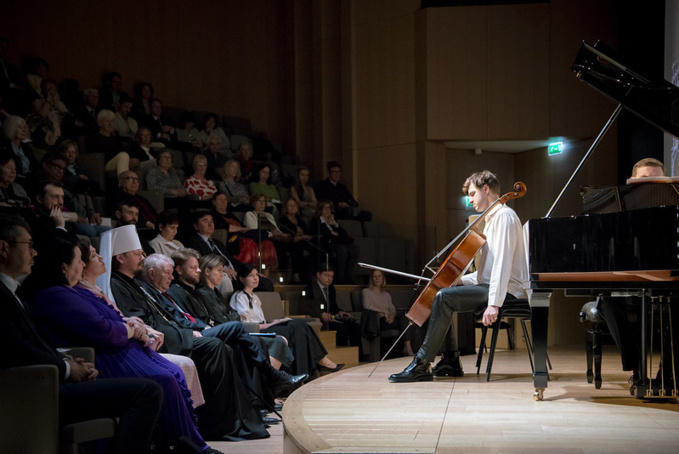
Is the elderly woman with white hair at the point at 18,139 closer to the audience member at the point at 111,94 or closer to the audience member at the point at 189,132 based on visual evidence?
the audience member at the point at 111,94

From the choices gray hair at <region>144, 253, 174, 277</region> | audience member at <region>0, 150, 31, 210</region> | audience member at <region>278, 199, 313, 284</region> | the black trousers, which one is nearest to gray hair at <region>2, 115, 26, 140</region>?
audience member at <region>0, 150, 31, 210</region>

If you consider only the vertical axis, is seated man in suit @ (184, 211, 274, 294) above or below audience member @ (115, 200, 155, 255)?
below

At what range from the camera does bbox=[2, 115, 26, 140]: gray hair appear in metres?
6.19

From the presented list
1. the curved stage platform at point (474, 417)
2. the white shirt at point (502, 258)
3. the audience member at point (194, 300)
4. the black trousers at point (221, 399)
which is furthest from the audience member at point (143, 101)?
the white shirt at point (502, 258)

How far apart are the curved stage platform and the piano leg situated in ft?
0.27

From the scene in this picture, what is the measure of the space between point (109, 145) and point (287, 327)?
281 cm

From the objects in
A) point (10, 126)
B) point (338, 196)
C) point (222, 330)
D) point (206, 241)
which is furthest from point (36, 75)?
point (222, 330)

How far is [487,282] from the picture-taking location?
445cm

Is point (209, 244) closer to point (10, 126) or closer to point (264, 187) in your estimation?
point (10, 126)

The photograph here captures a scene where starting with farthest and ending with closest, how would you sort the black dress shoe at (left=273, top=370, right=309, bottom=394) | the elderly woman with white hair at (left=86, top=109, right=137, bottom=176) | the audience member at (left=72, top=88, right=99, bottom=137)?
the audience member at (left=72, top=88, right=99, bottom=137), the elderly woman with white hair at (left=86, top=109, right=137, bottom=176), the black dress shoe at (left=273, top=370, right=309, bottom=394)

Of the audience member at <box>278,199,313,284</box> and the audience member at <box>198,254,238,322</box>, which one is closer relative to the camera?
the audience member at <box>198,254,238,322</box>

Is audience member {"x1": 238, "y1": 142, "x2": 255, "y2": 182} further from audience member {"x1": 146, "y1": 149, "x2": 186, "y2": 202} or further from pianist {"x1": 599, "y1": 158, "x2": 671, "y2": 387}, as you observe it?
pianist {"x1": 599, "y1": 158, "x2": 671, "y2": 387}

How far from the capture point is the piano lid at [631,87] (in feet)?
11.4

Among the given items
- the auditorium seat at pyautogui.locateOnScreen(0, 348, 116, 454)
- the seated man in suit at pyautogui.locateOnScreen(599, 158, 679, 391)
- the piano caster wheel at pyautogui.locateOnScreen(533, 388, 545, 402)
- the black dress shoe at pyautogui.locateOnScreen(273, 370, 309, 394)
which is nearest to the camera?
the auditorium seat at pyautogui.locateOnScreen(0, 348, 116, 454)
